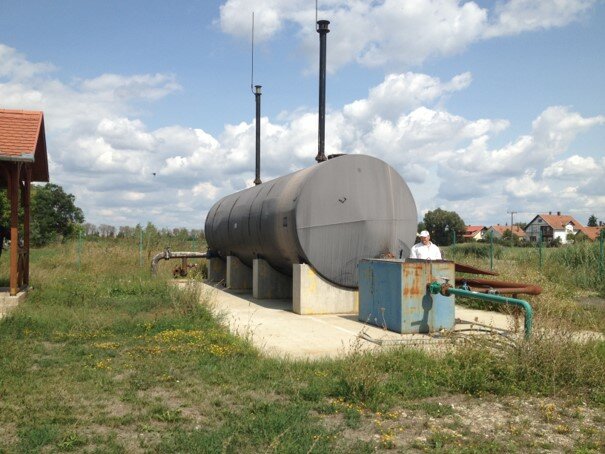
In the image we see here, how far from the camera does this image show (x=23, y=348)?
856cm

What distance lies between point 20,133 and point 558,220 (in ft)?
334

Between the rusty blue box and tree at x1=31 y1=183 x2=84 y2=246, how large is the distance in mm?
54276

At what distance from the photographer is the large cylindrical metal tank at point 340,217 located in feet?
42.0

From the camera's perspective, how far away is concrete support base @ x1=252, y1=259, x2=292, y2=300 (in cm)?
1562

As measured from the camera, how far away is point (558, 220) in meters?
103

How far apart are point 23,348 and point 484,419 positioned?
6.11 meters

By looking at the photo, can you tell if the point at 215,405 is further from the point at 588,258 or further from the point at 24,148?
the point at 588,258

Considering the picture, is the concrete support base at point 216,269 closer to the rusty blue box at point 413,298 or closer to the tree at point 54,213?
the rusty blue box at point 413,298

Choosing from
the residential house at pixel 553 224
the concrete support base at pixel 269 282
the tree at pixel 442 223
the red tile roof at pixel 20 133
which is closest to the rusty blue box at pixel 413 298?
the concrete support base at pixel 269 282

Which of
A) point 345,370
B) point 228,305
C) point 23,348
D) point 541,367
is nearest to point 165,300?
point 228,305

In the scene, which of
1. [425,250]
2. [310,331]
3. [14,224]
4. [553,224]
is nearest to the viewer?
[310,331]

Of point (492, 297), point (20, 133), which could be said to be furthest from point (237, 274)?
point (492, 297)

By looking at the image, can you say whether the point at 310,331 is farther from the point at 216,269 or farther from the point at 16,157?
the point at 216,269

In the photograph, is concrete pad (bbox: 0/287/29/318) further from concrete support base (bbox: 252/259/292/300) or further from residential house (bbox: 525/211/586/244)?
residential house (bbox: 525/211/586/244)
